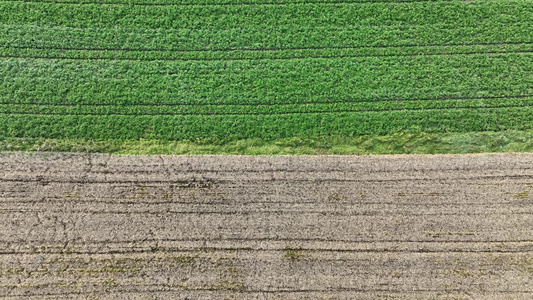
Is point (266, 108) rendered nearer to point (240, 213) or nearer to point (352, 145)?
point (352, 145)

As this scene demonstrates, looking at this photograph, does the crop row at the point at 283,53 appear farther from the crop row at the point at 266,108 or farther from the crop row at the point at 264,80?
the crop row at the point at 266,108

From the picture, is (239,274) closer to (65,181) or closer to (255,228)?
(255,228)

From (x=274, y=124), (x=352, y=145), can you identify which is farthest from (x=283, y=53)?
(x=352, y=145)

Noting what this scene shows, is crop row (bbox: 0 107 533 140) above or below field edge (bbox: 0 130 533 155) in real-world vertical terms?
above

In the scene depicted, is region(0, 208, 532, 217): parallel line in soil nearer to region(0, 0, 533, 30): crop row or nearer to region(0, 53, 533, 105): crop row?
region(0, 53, 533, 105): crop row

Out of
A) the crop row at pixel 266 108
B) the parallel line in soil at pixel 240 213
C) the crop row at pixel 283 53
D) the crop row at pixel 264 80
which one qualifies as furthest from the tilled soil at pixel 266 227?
the crop row at pixel 283 53

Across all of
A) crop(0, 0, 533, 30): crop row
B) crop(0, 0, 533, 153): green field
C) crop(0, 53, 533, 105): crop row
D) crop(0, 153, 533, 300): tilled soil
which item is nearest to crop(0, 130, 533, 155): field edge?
crop(0, 0, 533, 153): green field

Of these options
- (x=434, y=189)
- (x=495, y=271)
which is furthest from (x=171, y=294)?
(x=495, y=271)
